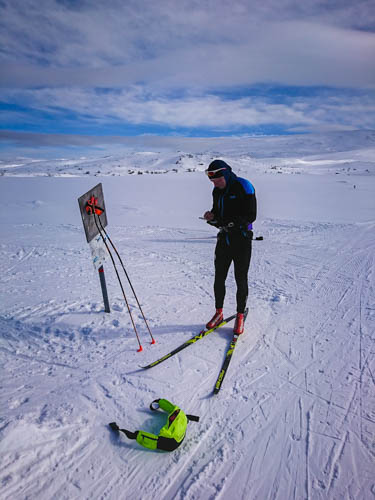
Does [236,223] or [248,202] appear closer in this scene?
[248,202]

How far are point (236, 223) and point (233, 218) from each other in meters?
0.09

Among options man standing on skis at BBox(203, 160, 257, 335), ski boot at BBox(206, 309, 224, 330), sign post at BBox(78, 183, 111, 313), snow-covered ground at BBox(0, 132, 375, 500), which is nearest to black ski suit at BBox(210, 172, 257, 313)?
man standing on skis at BBox(203, 160, 257, 335)

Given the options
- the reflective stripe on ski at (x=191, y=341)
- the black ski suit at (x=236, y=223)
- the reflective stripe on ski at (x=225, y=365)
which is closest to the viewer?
the reflective stripe on ski at (x=225, y=365)

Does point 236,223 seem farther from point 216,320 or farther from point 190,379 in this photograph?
point 190,379

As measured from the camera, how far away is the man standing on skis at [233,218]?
13.0 ft

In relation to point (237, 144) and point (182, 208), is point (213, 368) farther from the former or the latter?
point (237, 144)

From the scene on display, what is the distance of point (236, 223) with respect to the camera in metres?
4.07

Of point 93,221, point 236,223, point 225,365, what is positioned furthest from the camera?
point 93,221

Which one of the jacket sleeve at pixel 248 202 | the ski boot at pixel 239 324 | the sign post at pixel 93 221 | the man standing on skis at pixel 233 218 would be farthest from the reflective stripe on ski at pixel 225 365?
the sign post at pixel 93 221

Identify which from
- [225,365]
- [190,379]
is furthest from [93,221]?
[225,365]

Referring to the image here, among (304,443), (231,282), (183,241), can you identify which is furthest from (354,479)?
(183,241)

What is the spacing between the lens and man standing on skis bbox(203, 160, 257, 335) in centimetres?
396

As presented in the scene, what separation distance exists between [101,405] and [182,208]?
14074 mm

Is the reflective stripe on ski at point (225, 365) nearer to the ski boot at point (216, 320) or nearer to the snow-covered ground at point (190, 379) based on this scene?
the snow-covered ground at point (190, 379)
